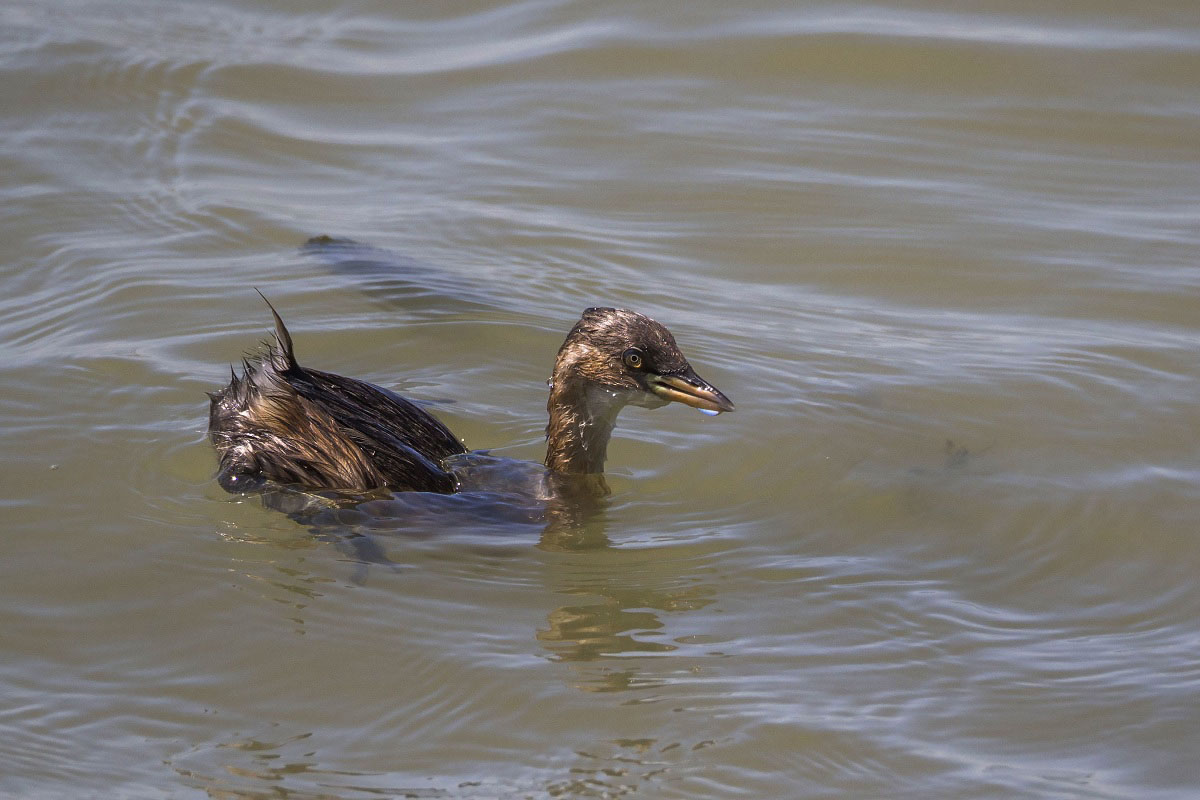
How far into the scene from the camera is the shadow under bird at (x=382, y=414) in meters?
6.53

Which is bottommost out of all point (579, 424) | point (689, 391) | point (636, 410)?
point (636, 410)

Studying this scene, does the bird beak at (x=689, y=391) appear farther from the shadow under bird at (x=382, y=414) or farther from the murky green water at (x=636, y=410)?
the murky green water at (x=636, y=410)

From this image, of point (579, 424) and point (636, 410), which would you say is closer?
point (579, 424)

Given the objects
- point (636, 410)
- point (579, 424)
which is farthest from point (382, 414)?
point (636, 410)

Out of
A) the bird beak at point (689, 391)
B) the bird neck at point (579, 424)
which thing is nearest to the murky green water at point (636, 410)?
the bird neck at point (579, 424)

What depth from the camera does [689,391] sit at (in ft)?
21.4

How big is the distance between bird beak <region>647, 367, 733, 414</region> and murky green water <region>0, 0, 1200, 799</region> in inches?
20.2

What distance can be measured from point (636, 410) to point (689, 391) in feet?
5.16

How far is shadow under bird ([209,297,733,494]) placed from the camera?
653 centimetres

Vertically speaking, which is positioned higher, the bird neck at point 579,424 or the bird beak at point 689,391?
the bird beak at point 689,391

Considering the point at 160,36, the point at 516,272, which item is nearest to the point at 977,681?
the point at 516,272

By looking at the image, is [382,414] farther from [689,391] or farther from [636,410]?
[636,410]

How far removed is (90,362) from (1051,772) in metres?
5.15

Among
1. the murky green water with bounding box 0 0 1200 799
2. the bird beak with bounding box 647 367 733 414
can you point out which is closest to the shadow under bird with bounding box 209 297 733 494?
the bird beak with bounding box 647 367 733 414
